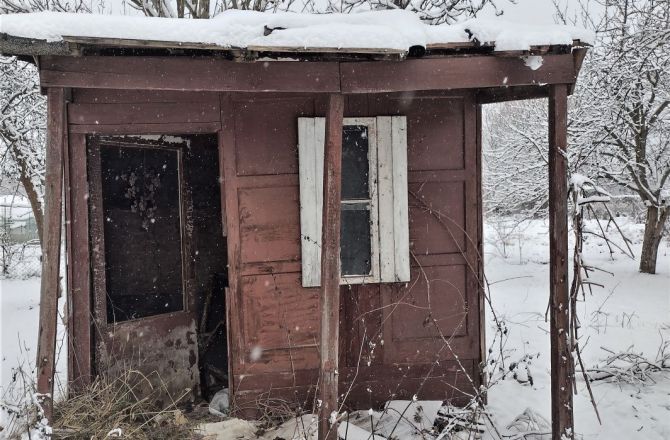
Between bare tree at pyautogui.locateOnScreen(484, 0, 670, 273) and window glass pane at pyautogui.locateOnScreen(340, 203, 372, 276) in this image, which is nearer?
window glass pane at pyautogui.locateOnScreen(340, 203, 372, 276)

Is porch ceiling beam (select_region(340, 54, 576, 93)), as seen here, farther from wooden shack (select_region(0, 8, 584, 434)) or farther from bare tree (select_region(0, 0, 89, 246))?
bare tree (select_region(0, 0, 89, 246))

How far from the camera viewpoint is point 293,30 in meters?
3.13

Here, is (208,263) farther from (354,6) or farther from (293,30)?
(354,6)

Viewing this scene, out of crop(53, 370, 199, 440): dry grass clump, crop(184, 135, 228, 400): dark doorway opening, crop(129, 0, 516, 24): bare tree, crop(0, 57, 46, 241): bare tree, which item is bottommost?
crop(53, 370, 199, 440): dry grass clump

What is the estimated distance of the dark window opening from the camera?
459 cm

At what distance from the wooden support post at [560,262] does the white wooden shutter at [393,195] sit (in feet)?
4.01

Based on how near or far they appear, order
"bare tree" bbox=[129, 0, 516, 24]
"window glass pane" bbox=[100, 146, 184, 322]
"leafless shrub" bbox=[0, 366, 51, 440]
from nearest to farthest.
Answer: "leafless shrub" bbox=[0, 366, 51, 440]
"window glass pane" bbox=[100, 146, 184, 322]
"bare tree" bbox=[129, 0, 516, 24]

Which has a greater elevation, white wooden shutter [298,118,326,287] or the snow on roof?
the snow on roof

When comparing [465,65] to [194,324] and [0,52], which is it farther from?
[194,324]

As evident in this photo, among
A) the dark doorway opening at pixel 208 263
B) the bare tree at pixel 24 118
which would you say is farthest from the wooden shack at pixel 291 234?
the bare tree at pixel 24 118

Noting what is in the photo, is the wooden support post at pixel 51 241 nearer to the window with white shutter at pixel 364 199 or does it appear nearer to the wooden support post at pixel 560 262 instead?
the window with white shutter at pixel 364 199

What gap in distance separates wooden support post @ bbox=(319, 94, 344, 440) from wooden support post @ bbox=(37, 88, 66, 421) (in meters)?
1.75

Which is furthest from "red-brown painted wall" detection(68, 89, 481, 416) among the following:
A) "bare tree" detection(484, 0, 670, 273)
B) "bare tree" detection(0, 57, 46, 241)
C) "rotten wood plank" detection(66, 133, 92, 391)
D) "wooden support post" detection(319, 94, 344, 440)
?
"bare tree" detection(484, 0, 670, 273)

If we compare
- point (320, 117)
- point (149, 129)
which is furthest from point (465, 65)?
point (149, 129)
